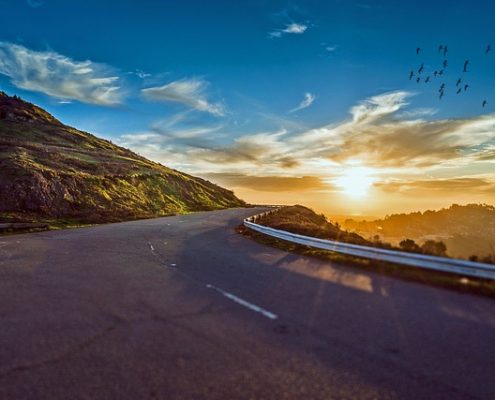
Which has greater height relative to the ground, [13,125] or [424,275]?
[13,125]

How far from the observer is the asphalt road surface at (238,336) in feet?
13.0

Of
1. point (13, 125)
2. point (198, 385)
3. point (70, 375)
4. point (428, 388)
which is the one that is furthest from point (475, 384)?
point (13, 125)

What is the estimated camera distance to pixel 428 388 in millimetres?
3918

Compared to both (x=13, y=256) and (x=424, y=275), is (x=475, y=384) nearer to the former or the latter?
(x=424, y=275)

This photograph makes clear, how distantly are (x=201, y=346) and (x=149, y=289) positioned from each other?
3.42 meters

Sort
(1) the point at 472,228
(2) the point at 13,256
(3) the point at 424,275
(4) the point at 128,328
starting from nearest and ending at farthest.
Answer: (4) the point at 128,328 < (3) the point at 424,275 < (2) the point at 13,256 < (1) the point at 472,228

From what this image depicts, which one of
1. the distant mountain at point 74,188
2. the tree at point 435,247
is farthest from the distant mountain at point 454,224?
the tree at point 435,247

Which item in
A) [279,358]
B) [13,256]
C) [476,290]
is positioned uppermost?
[476,290]

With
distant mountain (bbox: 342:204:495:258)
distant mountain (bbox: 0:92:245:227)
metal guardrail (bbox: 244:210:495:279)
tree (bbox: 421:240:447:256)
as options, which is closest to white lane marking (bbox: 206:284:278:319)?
metal guardrail (bbox: 244:210:495:279)

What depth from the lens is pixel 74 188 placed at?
115ft

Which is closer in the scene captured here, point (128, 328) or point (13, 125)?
point (128, 328)

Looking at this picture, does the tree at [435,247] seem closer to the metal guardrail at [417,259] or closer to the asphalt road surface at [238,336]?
the metal guardrail at [417,259]

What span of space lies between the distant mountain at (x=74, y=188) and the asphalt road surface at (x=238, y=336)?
21800 mm

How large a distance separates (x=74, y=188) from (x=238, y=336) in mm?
34228
